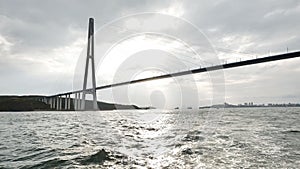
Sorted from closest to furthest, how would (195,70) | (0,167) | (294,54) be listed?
1. (0,167)
2. (294,54)
3. (195,70)

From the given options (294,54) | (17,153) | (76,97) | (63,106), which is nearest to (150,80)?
(294,54)

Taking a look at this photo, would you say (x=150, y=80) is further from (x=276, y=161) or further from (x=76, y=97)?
(x=276, y=161)

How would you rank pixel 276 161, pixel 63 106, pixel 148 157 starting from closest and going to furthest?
pixel 276 161, pixel 148 157, pixel 63 106

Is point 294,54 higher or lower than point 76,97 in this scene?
higher

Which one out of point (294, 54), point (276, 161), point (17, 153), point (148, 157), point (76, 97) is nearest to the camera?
point (276, 161)

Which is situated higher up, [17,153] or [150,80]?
[150,80]

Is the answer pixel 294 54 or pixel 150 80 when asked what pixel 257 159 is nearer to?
pixel 294 54

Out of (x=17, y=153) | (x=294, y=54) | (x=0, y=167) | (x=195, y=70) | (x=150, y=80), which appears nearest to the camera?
(x=0, y=167)

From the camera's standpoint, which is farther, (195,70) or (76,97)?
(76,97)

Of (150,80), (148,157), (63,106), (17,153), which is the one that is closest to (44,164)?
(17,153)
